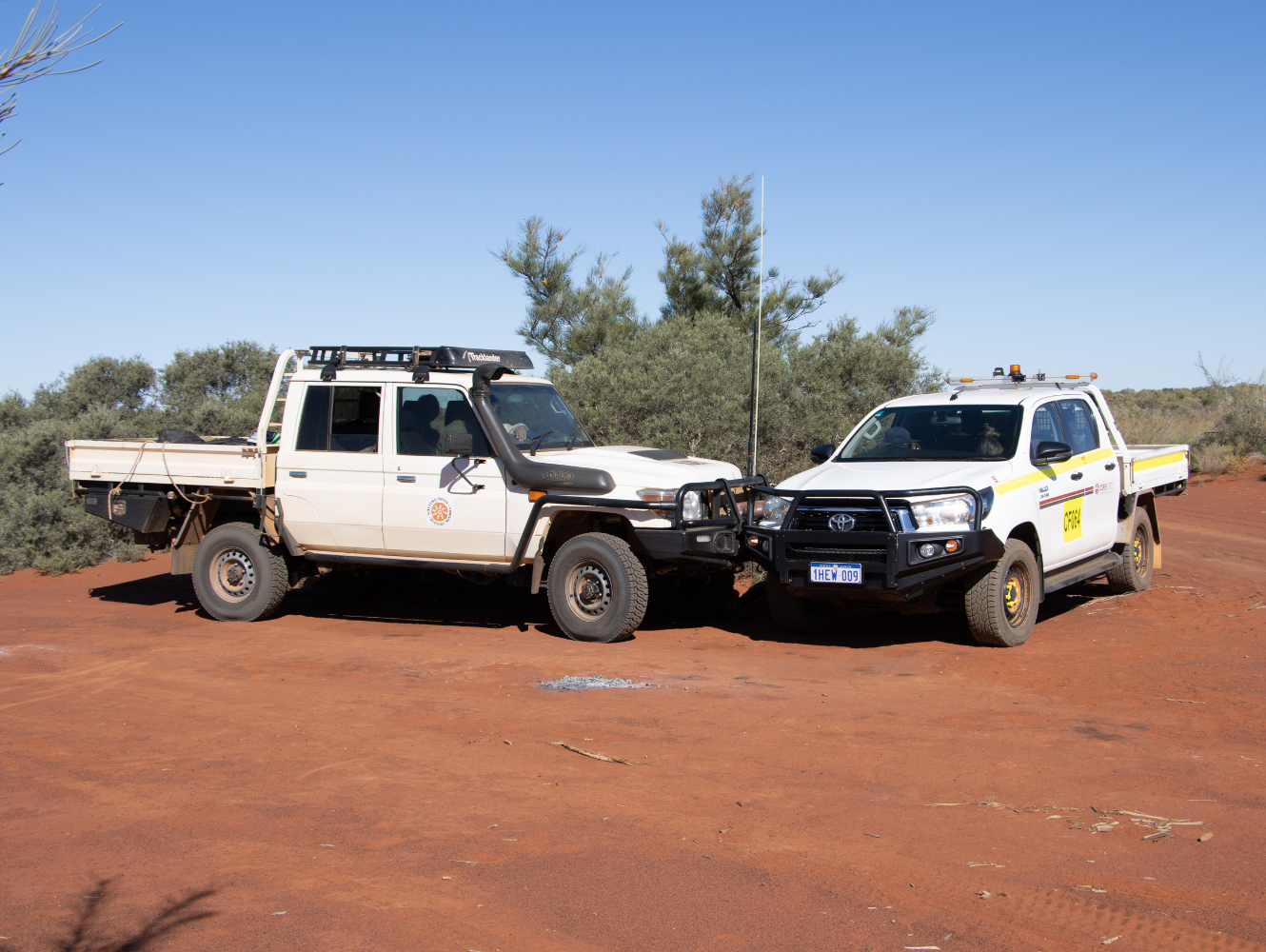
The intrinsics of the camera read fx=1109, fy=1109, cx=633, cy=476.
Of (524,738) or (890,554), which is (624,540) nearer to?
(890,554)

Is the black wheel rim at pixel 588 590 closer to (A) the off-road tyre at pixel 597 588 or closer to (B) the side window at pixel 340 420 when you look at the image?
(A) the off-road tyre at pixel 597 588

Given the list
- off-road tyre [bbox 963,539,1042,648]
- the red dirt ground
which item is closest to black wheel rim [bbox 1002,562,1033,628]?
off-road tyre [bbox 963,539,1042,648]

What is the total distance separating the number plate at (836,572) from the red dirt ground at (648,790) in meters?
0.62

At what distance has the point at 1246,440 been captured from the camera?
941 inches

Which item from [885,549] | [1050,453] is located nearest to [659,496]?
[885,549]

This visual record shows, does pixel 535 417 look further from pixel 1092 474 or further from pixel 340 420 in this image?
pixel 1092 474

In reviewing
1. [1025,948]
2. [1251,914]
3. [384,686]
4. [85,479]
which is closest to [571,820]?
[1025,948]

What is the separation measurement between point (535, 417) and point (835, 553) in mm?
2966

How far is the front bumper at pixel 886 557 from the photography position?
8000 millimetres

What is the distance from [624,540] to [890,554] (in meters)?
2.22

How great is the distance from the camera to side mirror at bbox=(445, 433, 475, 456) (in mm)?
9109

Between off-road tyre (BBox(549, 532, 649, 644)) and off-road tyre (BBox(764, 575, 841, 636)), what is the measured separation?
3.64 feet

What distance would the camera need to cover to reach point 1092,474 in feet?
32.1

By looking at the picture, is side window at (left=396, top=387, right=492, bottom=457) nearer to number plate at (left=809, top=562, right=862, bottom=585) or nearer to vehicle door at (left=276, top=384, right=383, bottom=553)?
vehicle door at (left=276, top=384, right=383, bottom=553)
